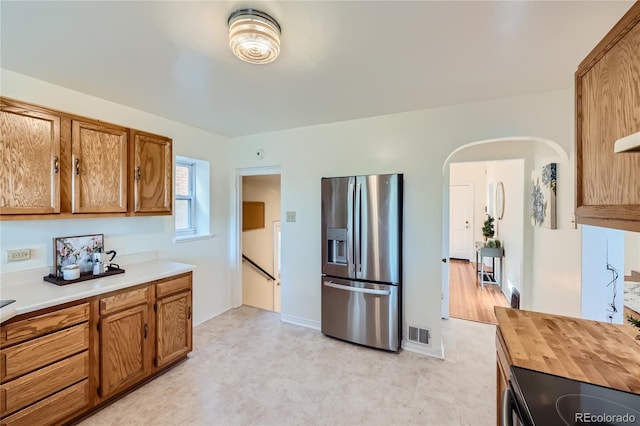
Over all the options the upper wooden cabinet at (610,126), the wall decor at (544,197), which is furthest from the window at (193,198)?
the wall decor at (544,197)

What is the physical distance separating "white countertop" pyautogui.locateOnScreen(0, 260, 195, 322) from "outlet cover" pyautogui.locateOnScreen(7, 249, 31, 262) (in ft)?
0.64

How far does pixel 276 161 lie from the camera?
3.65m

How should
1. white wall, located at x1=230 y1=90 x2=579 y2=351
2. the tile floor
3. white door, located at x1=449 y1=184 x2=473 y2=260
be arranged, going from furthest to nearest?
white door, located at x1=449 y1=184 x2=473 y2=260, white wall, located at x1=230 y1=90 x2=579 y2=351, the tile floor

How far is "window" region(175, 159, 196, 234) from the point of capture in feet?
11.6

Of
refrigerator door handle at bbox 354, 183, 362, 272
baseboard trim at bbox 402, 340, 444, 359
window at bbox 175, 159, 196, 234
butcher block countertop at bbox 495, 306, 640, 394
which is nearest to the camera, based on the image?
butcher block countertop at bbox 495, 306, 640, 394

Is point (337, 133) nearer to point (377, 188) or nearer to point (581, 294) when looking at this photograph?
point (377, 188)

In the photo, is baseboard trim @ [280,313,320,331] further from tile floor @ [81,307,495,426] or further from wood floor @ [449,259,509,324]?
wood floor @ [449,259,509,324]

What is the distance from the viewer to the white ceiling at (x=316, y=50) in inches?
54.7

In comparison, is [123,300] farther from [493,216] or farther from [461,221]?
[461,221]

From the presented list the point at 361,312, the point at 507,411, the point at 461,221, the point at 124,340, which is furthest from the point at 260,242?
the point at 461,221

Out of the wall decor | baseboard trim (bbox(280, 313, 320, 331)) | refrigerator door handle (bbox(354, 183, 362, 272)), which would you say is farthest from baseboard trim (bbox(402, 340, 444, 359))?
the wall decor

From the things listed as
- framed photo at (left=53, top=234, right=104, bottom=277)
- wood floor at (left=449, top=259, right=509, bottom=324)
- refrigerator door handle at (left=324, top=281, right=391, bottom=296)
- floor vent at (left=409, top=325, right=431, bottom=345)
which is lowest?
wood floor at (left=449, top=259, right=509, bottom=324)

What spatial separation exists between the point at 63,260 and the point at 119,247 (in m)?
0.47

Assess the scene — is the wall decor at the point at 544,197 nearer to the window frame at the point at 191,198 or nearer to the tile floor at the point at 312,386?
the tile floor at the point at 312,386
